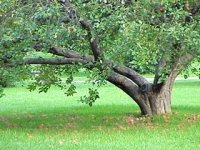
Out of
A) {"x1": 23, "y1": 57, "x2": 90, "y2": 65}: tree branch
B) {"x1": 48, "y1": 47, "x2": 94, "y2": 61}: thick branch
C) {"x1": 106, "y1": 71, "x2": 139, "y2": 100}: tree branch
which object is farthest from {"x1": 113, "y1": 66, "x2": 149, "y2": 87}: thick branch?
{"x1": 23, "y1": 57, "x2": 90, "y2": 65}: tree branch

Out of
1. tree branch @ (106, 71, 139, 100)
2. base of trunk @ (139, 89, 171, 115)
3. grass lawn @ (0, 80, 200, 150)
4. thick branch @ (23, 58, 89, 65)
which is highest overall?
thick branch @ (23, 58, 89, 65)

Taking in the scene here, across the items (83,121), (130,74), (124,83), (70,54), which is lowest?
(83,121)

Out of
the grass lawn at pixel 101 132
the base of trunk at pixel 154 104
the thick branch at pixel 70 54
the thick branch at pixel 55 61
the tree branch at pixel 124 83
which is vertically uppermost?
the thick branch at pixel 70 54

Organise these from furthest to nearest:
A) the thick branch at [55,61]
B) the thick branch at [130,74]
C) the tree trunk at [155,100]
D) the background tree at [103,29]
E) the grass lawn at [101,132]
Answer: the tree trunk at [155,100]
the thick branch at [130,74]
the thick branch at [55,61]
the grass lawn at [101,132]
the background tree at [103,29]

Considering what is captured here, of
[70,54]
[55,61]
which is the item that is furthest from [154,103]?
[55,61]

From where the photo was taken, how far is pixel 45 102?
876 inches

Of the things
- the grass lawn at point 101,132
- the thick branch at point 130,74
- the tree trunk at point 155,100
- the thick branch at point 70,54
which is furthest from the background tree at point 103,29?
the tree trunk at point 155,100

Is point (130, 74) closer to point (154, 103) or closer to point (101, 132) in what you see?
point (154, 103)

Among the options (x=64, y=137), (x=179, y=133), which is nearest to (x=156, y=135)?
(x=179, y=133)

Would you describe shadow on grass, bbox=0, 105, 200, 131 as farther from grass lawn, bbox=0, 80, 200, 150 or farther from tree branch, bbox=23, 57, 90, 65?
tree branch, bbox=23, 57, 90, 65

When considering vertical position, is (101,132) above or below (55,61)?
below

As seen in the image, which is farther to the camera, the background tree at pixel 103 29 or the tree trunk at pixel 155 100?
the tree trunk at pixel 155 100

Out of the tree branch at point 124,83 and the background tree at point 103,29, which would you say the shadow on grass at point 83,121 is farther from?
the background tree at point 103,29

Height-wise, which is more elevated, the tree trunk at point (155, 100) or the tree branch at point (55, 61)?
the tree branch at point (55, 61)
